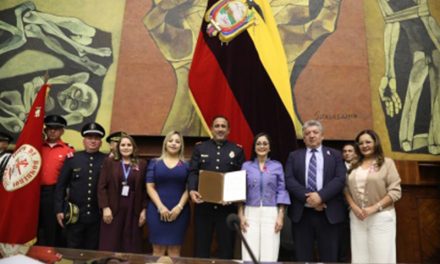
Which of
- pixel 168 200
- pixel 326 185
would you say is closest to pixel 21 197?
pixel 168 200

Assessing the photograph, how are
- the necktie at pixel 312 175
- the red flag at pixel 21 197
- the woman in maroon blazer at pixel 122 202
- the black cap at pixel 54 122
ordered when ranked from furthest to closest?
the black cap at pixel 54 122 → the red flag at pixel 21 197 → the woman in maroon blazer at pixel 122 202 → the necktie at pixel 312 175

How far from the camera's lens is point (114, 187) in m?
2.98

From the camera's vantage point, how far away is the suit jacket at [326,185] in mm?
2750

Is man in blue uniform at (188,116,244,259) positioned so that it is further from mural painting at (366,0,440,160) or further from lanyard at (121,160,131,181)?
mural painting at (366,0,440,160)

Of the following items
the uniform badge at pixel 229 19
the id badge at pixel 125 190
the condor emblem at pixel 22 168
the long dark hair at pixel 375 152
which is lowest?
the id badge at pixel 125 190

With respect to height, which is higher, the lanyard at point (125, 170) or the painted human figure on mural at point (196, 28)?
the painted human figure on mural at point (196, 28)

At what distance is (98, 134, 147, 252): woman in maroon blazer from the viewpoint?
292cm

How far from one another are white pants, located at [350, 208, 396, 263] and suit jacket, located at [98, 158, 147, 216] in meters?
1.65

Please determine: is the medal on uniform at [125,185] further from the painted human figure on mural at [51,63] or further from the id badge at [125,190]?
the painted human figure on mural at [51,63]

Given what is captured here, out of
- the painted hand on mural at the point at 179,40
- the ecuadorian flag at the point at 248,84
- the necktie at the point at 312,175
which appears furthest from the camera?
the painted hand on mural at the point at 179,40

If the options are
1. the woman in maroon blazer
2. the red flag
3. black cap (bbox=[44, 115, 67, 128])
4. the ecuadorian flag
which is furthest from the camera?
the ecuadorian flag

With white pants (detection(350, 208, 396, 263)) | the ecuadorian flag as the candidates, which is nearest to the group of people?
white pants (detection(350, 208, 396, 263))

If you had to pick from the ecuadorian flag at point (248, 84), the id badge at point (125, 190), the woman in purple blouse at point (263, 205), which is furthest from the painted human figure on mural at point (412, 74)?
the id badge at point (125, 190)

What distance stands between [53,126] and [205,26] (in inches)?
75.2
